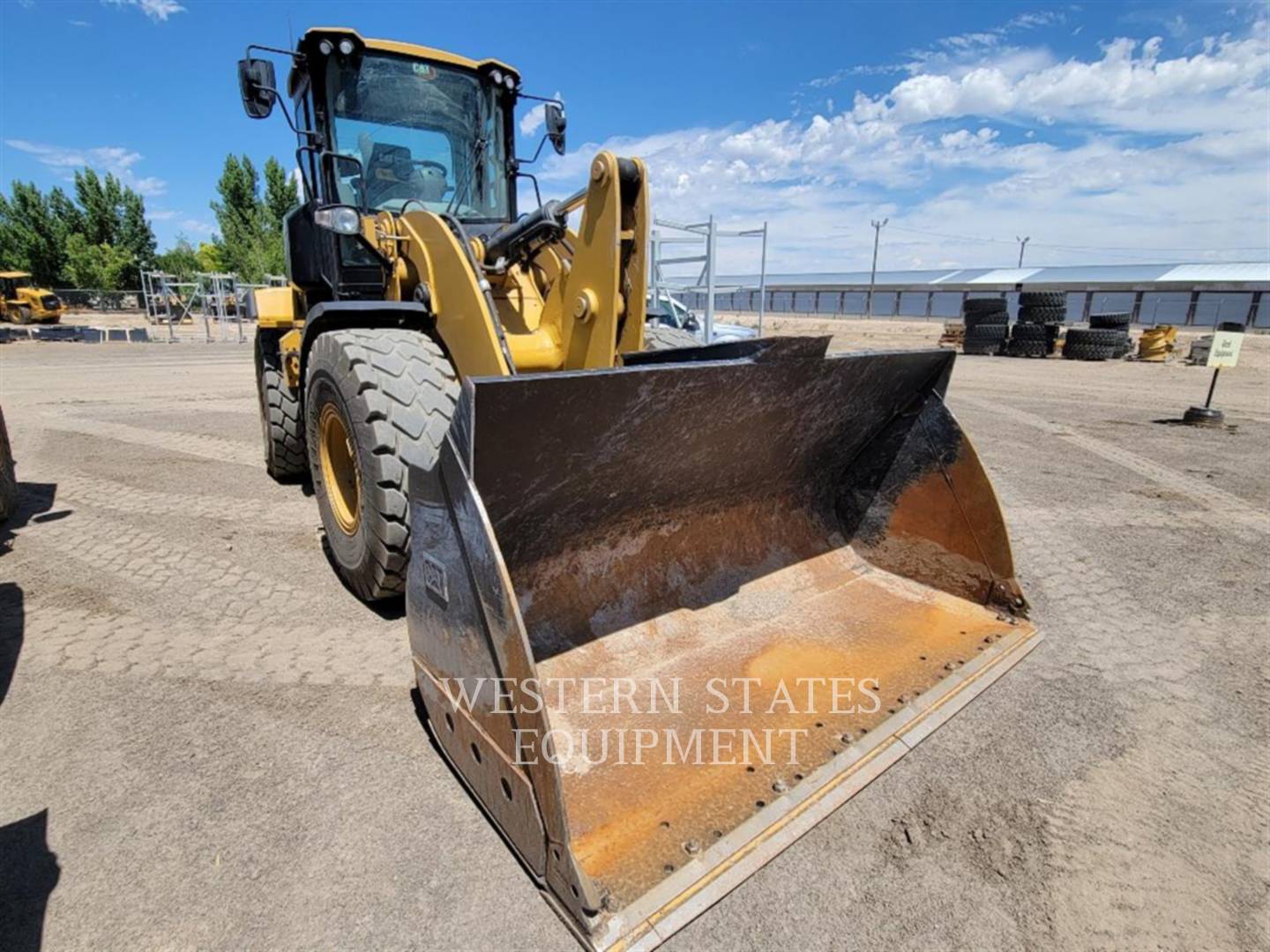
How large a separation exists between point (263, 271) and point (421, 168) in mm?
42227

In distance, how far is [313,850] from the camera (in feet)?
6.50

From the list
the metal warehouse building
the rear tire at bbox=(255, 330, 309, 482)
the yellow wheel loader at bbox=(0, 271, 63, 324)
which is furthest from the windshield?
the yellow wheel loader at bbox=(0, 271, 63, 324)

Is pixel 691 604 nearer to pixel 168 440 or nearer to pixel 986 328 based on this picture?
pixel 168 440

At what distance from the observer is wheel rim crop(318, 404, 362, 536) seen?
3530 mm

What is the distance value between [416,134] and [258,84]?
0.87m

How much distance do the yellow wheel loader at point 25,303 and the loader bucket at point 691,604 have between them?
38.7 metres

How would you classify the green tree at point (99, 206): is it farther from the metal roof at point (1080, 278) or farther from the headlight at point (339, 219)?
the headlight at point (339, 219)

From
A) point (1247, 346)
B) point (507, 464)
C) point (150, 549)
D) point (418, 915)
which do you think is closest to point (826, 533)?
point (507, 464)

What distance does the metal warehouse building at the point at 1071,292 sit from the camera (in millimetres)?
43938

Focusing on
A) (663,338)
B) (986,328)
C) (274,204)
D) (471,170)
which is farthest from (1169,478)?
(274,204)

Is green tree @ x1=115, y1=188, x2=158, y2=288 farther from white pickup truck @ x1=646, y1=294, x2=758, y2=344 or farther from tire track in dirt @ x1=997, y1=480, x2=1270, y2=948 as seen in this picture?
tire track in dirt @ x1=997, y1=480, x2=1270, y2=948

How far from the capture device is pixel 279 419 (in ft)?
17.7

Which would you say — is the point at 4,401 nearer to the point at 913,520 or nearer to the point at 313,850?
the point at 313,850

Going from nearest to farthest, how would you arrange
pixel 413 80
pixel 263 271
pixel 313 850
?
pixel 313 850 < pixel 413 80 < pixel 263 271
